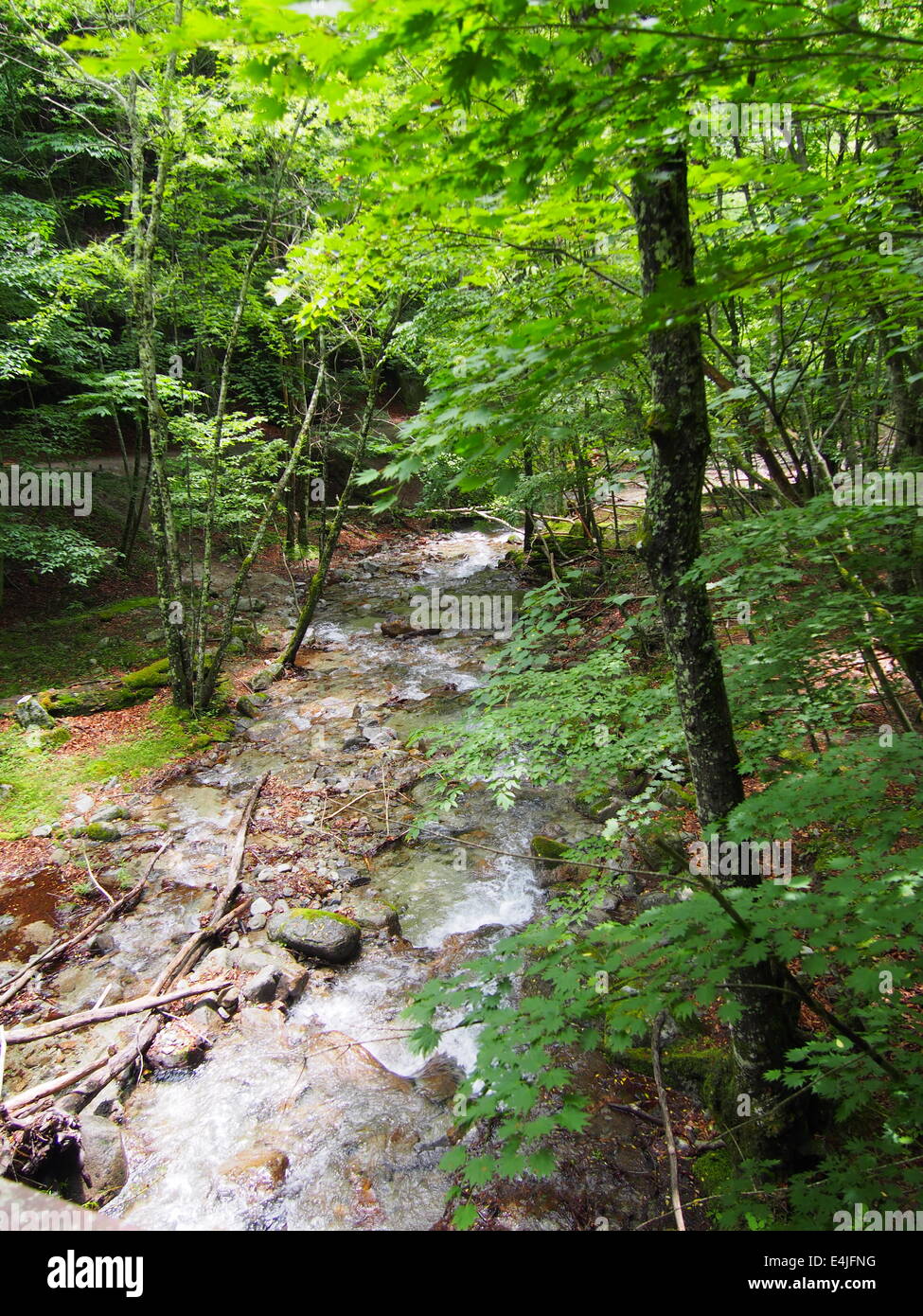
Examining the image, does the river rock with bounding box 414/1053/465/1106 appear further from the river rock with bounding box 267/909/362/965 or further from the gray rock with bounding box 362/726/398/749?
the gray rock with bounding box 362/726/398/749

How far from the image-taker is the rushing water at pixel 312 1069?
3.62m

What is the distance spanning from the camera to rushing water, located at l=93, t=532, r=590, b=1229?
362 cm

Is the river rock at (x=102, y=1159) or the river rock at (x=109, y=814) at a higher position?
the river rock at (x=109, y=814)

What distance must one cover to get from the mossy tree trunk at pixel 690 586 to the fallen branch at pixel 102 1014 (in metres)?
4.09

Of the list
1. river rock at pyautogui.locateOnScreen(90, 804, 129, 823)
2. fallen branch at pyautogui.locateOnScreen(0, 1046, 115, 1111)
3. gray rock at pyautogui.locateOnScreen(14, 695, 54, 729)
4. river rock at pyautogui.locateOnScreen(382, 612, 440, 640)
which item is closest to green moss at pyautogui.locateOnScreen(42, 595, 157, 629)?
gray rock at pyautogui.locateOnScreen(14, 695, 54, 729)

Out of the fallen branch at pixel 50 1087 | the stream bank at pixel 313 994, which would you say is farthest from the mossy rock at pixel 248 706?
the fallen branch at pixel 50 1087

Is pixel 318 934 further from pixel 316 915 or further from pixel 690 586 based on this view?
pixel 690 586

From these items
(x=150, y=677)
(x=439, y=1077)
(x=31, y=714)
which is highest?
(x=150, y=677)

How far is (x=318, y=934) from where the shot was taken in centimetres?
542

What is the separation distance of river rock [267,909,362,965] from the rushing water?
14 centimetres

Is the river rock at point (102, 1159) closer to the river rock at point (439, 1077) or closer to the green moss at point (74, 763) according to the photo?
the river rock at point (439, 1077)

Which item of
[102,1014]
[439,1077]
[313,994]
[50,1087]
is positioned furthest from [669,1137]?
[102,1014]

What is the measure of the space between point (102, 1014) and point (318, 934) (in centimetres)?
171
